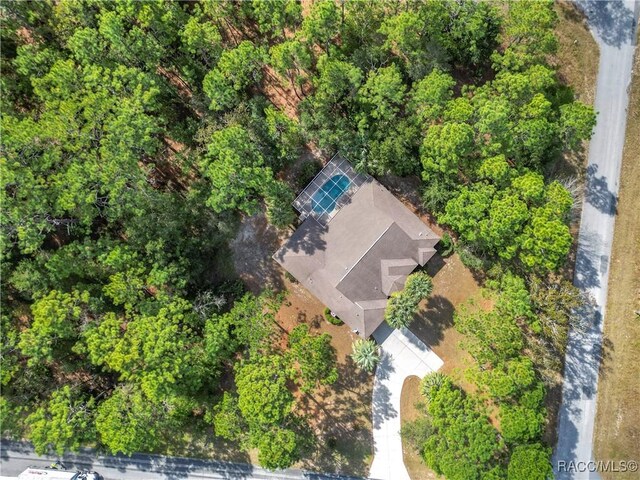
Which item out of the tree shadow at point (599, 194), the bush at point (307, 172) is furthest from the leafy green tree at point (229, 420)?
the tree shadow at point (599, 194)

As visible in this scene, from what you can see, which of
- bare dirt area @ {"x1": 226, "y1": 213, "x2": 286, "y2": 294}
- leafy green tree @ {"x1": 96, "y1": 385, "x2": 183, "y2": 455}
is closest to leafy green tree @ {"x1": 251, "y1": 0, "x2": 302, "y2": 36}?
bare dirt area @ {"x1": 226, "y1": 213, "x2": 286, "y2": 294}

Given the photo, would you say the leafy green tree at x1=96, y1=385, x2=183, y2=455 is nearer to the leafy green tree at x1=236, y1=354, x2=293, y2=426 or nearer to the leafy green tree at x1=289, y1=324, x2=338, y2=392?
the leafy green tree at x1=236, y1=354, x2=293, y2=426

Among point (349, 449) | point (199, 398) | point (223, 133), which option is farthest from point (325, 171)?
point (349, 449)

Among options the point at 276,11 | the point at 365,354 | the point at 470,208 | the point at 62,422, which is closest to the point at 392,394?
the point at 365,354

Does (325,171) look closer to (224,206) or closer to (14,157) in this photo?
(224,206)

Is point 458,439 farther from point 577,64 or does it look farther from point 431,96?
point 577,64
